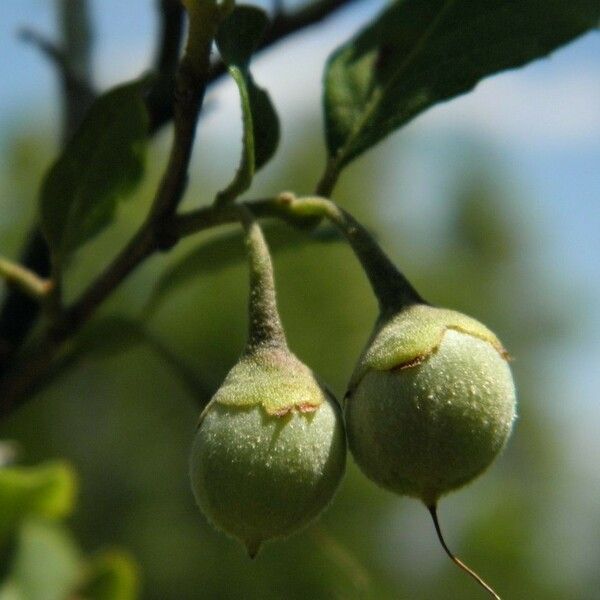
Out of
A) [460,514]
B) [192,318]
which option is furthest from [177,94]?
[460,514]

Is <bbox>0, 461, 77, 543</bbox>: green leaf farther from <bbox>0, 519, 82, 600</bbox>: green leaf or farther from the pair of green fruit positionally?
the pair of green fruit

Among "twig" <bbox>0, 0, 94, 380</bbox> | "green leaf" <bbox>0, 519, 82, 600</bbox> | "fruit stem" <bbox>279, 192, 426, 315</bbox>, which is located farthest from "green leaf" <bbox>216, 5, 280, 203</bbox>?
"green leaf" <bbox>0, 519, 82, 600</bbox>

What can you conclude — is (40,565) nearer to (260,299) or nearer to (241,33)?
(260,299)

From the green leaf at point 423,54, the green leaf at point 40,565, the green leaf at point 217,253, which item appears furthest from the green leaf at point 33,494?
the green leaf at point 423,54

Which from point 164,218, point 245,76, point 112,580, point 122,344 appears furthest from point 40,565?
point 245,76

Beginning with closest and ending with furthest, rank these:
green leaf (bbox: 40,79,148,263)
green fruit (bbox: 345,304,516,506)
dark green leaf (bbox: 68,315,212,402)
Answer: green fruit (bbox: 345,304,516,506)
green leaf (bbox: 40,79,148,263)
dark green leaf (bbox: 68,315,212,402)

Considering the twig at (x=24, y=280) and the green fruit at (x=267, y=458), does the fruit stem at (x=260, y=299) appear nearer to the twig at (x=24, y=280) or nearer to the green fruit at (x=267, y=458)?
the green fruit at (x=267, y=458)

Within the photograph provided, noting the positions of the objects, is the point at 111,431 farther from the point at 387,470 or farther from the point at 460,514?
the point at 387,470
